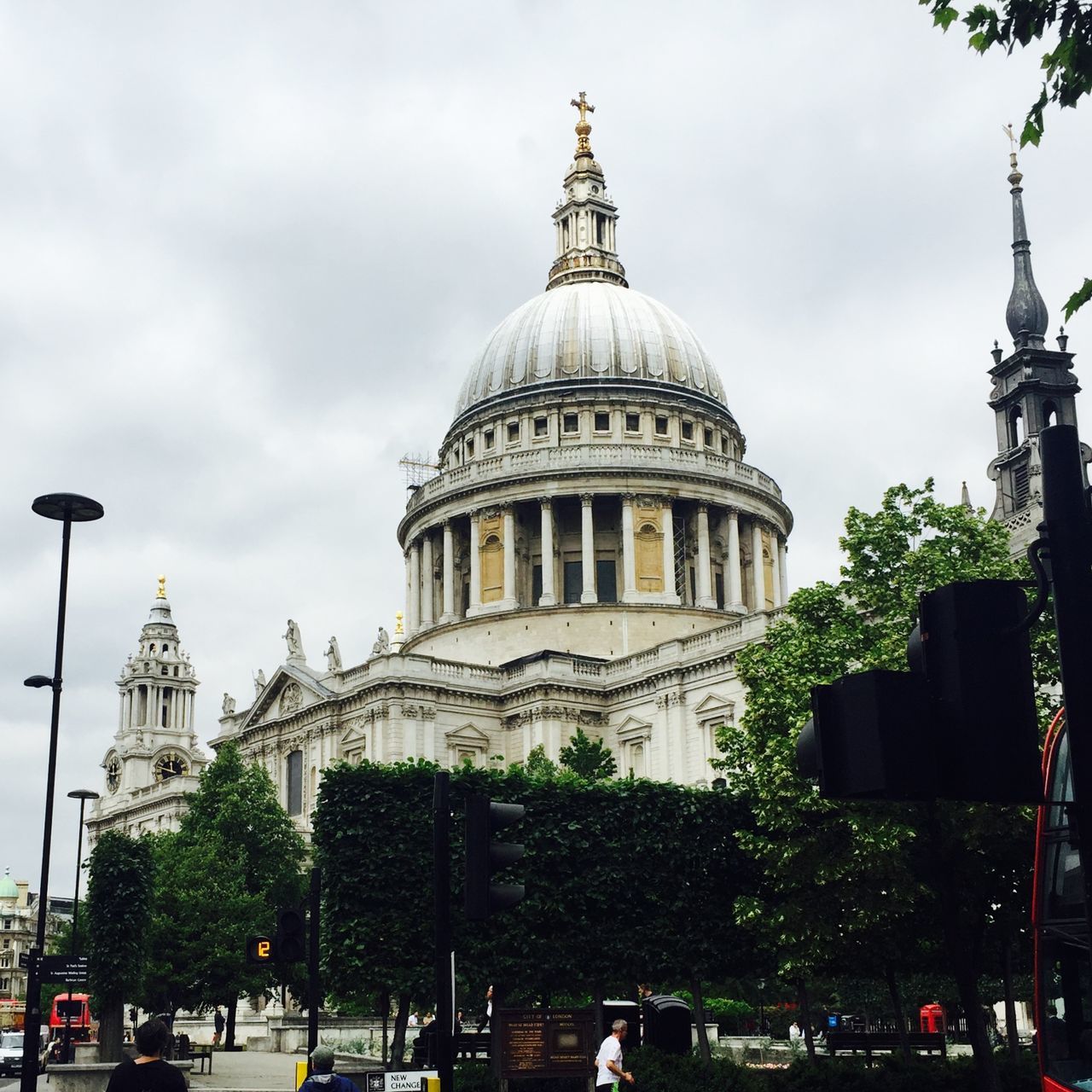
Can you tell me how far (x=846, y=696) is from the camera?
228 inches

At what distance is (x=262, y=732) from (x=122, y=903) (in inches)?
1593

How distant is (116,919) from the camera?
153 ft

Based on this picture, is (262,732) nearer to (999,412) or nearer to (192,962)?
(192,962)

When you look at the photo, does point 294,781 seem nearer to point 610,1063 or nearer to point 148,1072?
point 610,1063

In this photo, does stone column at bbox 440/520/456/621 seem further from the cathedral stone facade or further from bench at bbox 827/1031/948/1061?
bench at bbox 827/1031/948/1061

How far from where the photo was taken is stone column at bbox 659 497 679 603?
87.7 meters

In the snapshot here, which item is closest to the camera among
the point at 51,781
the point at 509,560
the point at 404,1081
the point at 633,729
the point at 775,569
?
the point at 404,1081

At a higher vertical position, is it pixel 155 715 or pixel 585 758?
pixel 155 715

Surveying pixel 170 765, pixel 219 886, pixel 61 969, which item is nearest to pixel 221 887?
pixel 219 886

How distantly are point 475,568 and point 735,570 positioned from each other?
1525cm

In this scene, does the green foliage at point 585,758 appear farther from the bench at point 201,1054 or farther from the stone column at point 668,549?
the stone column at point 668,549

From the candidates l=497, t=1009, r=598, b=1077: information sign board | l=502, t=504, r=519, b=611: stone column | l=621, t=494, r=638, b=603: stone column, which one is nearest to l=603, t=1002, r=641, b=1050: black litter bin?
l=497, t=1009, r=598, b=1077: information sign board


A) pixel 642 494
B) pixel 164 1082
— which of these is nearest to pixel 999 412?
pixel 642 494

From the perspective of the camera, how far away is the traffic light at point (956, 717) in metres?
5.71
